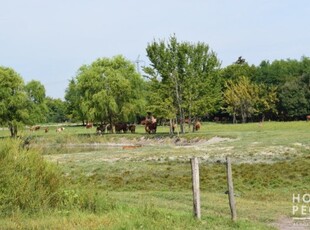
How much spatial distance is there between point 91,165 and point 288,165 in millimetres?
9063

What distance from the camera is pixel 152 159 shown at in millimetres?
24234

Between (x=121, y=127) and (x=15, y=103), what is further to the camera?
(x=121, y=127)

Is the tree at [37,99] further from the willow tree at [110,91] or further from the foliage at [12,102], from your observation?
the willow tree at [110,91]

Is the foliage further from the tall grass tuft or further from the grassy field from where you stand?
the tall grass tuft

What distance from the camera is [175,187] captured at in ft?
59.9

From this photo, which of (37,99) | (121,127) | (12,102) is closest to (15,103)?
(12,102)

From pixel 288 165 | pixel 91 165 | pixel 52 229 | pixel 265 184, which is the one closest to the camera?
pixel 52 229

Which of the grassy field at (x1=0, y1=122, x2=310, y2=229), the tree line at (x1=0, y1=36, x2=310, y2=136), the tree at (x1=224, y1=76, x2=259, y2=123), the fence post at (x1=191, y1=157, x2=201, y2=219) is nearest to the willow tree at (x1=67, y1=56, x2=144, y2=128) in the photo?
the tree line at (x1=0, y1=36, x2=310, y2=136)

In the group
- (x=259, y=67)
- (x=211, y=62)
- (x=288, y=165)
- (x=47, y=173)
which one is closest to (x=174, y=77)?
Answer: (x=211, y=62)

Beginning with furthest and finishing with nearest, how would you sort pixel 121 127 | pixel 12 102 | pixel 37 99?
pixel 37 99 → pixel 121 127 → pixel 12 102

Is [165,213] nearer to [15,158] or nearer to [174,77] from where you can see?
[15,158]

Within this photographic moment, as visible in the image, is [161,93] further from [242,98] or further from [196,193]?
[242,98]

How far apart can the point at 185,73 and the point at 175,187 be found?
2844 cm

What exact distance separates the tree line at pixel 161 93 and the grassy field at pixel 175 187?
19047 millimetres
